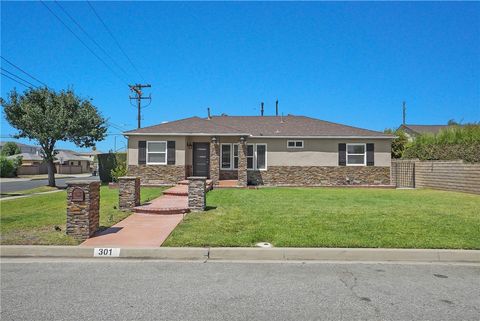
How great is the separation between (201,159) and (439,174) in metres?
13.0

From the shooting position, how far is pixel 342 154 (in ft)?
70.8

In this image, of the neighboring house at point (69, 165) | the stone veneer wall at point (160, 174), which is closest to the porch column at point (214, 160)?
the stone veneer wall at point (160, 174)

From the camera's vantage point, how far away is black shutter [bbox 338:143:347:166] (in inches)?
849

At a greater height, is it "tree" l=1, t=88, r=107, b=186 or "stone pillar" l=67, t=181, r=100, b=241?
"tree" l=1, t=88, r=107, b=186

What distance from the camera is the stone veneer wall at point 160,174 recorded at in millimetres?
20241

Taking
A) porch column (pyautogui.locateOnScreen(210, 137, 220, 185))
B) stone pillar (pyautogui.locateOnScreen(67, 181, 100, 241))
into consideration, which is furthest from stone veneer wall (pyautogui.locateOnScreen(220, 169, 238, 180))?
stone pillar (pyautogui.locateOnScreen(67, 181, 100, 241))

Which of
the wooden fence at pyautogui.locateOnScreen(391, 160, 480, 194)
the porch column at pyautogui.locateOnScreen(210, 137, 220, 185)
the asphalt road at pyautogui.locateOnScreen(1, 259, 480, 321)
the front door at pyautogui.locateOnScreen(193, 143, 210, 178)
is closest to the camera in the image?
the asphalt road at pyautogui.locateOnScreen(1, 259, 480, 321)

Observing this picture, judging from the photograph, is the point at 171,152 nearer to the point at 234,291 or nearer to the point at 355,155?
the point at 355,155

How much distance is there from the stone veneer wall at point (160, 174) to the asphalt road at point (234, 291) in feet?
45.2

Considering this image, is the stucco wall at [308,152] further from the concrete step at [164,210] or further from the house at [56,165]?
the house at [56,165]

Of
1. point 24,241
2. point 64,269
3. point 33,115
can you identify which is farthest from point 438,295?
point 33,115

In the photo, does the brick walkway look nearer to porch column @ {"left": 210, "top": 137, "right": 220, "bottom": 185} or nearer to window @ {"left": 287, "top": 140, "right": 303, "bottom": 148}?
porch column @ {"left": 210, "top": 137, "right": 220, "bottom": 185}

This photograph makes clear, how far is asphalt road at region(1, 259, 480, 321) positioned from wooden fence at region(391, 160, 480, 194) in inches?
529

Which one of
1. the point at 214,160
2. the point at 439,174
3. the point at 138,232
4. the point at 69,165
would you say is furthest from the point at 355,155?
the point at 69,165
